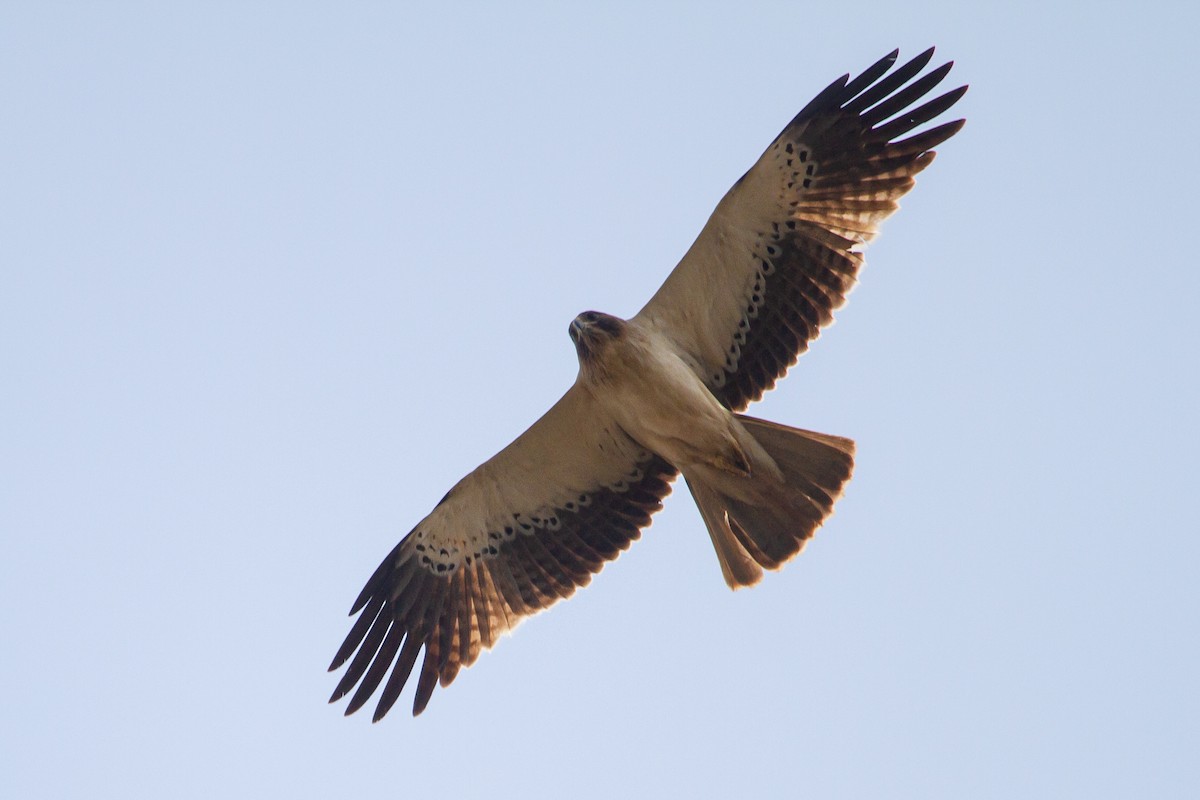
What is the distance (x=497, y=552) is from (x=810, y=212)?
2908 mm

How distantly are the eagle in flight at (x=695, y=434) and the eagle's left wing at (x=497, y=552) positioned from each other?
10mm

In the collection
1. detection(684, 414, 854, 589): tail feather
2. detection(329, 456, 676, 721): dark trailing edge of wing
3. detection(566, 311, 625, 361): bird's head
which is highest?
detection(566, 311, 625, 361): bird's head

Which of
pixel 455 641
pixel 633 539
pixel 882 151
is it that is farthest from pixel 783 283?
pixel 455 641

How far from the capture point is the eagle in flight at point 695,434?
27.0 ft

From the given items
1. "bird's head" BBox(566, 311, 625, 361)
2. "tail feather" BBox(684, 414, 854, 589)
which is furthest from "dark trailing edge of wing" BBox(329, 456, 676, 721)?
"bird's head" BBox(566, 311, 625, 361)

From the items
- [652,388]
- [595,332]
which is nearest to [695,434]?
[652,388]

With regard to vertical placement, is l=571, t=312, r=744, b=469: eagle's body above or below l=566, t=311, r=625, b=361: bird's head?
below

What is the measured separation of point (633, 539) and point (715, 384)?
1139mm

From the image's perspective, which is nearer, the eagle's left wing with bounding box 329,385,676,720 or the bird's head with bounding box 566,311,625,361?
the bird's head with bounding box 566,311,625,361

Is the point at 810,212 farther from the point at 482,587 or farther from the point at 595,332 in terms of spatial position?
the point at 482,587

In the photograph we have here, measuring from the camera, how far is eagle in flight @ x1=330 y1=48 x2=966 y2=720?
8.24 meters

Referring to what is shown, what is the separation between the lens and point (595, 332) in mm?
8242

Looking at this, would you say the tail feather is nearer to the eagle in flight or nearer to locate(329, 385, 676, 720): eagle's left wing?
the eagle in flight

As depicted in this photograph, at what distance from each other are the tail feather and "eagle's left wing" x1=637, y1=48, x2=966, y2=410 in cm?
49
